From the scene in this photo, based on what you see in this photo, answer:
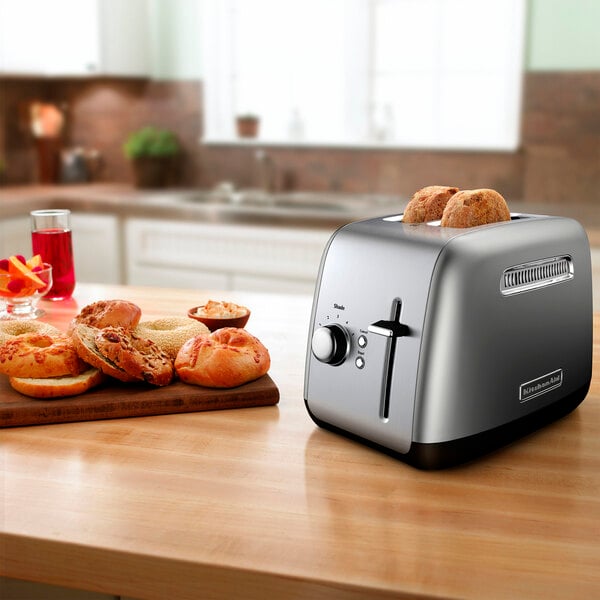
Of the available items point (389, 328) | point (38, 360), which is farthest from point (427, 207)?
point (38, 360)

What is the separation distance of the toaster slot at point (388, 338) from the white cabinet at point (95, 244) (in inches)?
110

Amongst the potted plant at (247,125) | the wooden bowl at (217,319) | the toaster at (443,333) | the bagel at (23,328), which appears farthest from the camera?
the potted plant at (247,125)

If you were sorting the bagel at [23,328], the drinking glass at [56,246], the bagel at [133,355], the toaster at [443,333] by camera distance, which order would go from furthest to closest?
the drinking glass at [56,246], the bagel at [23,328], the bagel at [133,355], the toaster at [443,333]

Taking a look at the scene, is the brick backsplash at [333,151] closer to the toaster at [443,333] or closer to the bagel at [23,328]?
the toaster at [443,333]

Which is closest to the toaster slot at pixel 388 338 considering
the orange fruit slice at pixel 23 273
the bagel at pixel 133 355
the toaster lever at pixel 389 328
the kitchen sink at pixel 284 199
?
the toaster lever at pixel 389 328

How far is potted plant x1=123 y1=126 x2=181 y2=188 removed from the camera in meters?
3.96

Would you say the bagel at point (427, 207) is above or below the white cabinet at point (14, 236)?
above

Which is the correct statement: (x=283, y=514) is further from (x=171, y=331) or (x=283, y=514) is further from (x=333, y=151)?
(x=333, y=151)

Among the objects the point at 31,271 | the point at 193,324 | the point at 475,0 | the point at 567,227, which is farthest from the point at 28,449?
the point at 475,0

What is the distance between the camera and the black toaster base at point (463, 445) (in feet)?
2.93

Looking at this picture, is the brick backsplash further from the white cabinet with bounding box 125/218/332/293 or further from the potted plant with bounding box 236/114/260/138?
the white cabinet with bounding box 125/218/332/293

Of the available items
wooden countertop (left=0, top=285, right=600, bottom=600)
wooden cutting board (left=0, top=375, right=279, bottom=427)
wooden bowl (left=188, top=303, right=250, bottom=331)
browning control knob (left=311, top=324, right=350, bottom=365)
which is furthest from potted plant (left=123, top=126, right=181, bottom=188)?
browning control knob (left=311, top=324, right=350, bottom=365)

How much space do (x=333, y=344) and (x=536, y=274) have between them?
0.25 meters

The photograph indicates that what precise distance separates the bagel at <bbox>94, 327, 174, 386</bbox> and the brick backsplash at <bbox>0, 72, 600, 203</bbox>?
8.67 ft
